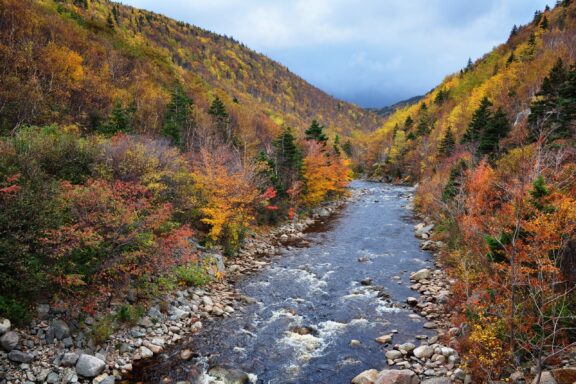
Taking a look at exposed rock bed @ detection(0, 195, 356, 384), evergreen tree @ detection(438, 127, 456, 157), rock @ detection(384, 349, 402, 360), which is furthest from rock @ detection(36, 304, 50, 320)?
evergreen tree @ detection(438, 127, 456, 157)

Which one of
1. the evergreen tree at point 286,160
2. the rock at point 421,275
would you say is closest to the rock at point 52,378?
the rock at point 421,275

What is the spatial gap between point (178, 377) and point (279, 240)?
17994mm

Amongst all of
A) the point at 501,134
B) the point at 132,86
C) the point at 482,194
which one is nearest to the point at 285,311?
the point at 482,194

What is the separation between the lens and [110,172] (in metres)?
18.0

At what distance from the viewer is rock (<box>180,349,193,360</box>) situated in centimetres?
1262

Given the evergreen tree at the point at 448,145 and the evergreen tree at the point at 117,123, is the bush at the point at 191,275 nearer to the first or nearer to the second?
the evergreen tree at the point at 117,123

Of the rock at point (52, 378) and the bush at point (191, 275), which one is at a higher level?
the bush at point (191, 275)

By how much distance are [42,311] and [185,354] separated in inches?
205

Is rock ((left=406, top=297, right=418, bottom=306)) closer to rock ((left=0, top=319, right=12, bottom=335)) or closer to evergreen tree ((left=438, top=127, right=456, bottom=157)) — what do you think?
rock ((left=0, top=319, right=12, bottom=335))

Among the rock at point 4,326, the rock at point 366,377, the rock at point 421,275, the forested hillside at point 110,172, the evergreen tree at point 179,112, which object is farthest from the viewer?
the evergreen tree at point 179,112

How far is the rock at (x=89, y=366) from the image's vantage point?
10656 mm

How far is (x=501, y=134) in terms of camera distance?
36.3m

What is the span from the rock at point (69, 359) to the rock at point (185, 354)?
11.5ft

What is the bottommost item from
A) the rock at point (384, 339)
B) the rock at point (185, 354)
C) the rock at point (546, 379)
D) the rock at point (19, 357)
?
the rock at point (185, 354)
